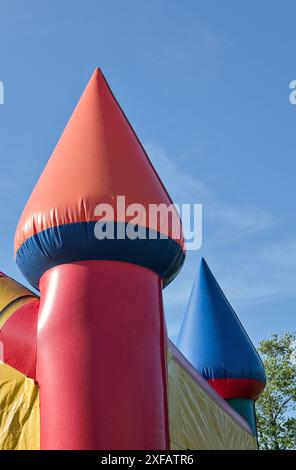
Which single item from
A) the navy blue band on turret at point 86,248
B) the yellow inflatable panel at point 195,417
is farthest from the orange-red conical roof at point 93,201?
the yellow inflatable panel at point 195,417

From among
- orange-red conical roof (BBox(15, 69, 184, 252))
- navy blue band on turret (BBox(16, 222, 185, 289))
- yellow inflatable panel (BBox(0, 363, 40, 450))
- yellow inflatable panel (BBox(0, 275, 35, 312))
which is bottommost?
yellow inflatable panel (BBox(0, 363, 40, 450))

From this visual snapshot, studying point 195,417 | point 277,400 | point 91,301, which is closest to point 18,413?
point 91,301

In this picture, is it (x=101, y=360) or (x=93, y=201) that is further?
(x=93, y=201)

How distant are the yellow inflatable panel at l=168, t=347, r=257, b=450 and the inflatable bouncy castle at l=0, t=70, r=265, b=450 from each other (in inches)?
56.5

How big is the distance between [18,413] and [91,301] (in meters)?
0.96

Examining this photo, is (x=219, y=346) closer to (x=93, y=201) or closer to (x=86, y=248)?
(x=86, y=248)

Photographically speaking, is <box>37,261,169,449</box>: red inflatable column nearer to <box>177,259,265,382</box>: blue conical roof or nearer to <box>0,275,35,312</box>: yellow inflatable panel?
<box>0,275,35,312</box>: yellow inflatable panel

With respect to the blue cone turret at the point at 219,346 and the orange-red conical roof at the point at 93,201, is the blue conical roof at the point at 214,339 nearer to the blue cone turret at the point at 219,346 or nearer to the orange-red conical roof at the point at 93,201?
the blue cone turret at the point at 219,346

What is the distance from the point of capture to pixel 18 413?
4.37 metres

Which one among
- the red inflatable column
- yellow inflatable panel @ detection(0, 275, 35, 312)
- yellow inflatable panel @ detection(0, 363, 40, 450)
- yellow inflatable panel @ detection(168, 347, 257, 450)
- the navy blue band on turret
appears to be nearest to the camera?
the red inflatable column

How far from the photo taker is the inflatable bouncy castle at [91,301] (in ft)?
13.5

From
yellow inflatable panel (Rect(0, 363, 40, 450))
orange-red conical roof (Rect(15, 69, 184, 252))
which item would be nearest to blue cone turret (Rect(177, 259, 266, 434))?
orange-red conical roof (Rect(15, 69, 184, 252))

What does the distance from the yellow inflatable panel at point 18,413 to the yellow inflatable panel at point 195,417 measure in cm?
164

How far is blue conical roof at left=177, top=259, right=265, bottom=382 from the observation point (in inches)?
342
